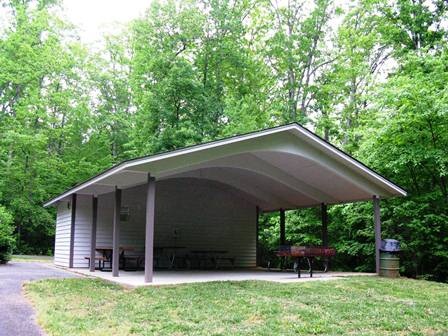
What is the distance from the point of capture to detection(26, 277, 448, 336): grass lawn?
511 cm

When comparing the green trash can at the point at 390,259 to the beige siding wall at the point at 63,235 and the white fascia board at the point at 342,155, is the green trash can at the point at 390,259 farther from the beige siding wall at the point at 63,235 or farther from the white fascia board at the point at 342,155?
Answer: the beige siding wall at the point at 63,235

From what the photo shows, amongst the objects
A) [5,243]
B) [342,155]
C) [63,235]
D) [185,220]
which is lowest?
[5,243]

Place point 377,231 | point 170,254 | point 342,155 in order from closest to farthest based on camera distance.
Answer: point 342,155, point 377,231, point 170,254

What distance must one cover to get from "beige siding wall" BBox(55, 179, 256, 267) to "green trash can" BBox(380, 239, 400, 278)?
572cm

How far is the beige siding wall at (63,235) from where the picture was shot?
14.1 m

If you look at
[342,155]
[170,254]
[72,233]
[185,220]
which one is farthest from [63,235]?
[342,155]

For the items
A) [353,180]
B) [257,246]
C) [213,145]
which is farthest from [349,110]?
[213,145]

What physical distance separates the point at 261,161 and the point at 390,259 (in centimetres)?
386

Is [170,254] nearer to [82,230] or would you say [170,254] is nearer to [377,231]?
[82,230]

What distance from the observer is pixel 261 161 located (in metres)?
11.0

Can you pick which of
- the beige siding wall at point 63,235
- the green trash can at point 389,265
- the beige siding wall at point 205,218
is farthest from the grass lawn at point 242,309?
the beige siding wall at point 205,218

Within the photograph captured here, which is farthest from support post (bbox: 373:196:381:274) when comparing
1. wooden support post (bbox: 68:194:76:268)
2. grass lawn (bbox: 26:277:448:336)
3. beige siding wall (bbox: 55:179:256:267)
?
wooden support post (bbox: 68:194:76:268)

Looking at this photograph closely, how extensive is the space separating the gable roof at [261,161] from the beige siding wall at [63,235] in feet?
7.87

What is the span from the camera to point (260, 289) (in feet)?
26.1
